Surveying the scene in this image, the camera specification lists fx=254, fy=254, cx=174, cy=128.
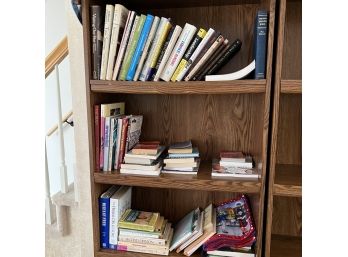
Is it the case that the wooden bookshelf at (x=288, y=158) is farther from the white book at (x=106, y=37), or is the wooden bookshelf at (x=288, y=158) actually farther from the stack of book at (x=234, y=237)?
the white book at (x=106, y=37)

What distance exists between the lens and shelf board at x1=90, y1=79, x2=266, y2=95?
0.85 m

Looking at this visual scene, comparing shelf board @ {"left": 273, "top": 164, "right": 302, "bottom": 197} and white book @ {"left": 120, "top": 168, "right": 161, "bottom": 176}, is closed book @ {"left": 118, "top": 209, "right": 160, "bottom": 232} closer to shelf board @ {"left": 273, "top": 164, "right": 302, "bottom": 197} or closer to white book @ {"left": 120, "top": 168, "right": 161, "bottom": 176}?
white book @ {"left": 120, "top": 168, "right": 161, "bottom": 176}

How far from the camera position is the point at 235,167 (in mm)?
1003

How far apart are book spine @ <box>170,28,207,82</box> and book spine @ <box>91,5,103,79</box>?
0.29m

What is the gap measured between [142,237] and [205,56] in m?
0.75

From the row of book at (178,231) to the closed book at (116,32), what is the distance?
0.53 m

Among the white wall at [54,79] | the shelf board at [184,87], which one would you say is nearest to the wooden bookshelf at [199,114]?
the shelf board at [184,87]

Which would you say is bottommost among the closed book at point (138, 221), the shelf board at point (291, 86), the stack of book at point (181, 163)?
the closed book at point (138, 221)

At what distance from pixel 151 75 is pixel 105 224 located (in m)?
0.64

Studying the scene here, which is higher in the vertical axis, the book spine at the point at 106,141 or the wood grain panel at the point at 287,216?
the book spine at the point at 106,141

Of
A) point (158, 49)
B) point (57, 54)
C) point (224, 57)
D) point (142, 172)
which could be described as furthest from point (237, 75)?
point (57, 54)

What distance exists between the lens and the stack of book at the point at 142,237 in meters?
1.03

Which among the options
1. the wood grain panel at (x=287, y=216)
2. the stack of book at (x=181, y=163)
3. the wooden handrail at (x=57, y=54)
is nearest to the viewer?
the stack of book at (x=181, y=163)
